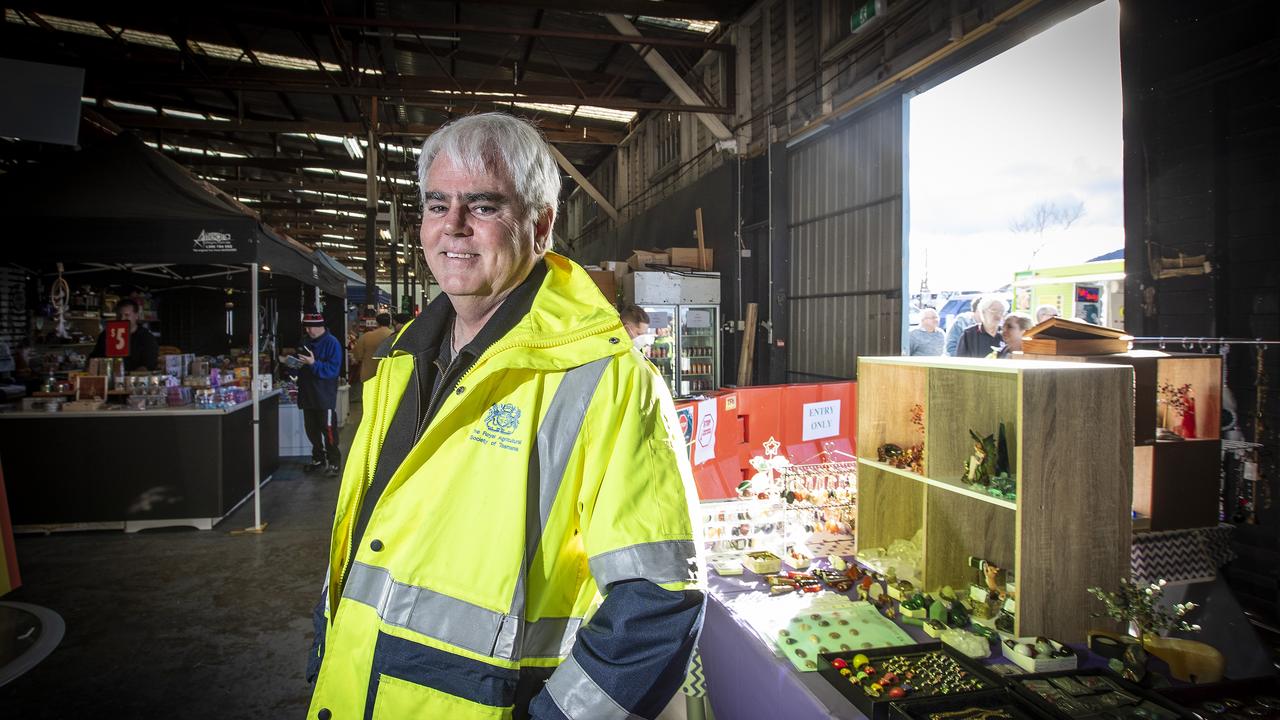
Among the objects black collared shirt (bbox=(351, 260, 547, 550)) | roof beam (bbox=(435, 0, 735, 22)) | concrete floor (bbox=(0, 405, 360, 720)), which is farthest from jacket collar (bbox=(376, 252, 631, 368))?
roof beam (bbox=(435, 0, 735, 22))

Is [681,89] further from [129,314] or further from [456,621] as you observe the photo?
[456,621]

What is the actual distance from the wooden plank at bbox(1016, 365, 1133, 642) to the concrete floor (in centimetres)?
323

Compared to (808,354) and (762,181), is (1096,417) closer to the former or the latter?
(808,354)

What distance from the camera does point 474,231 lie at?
1.41m

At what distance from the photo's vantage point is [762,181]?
8688 millimetres

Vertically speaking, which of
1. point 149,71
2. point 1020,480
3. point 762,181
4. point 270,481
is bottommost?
point 270,481

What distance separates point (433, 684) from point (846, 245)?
6.80m

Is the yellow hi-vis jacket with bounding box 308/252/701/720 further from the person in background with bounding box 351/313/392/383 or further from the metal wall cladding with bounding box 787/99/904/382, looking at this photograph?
the person in background with bounding box 351/313/392/383

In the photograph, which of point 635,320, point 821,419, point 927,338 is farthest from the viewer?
point 927,338

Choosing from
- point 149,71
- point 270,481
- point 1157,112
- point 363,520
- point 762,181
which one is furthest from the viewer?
point 149,71

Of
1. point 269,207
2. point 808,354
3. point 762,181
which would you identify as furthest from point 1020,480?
point 269,207

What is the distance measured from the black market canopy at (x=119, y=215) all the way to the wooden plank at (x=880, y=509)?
16.7 feet

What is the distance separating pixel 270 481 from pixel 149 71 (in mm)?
6952

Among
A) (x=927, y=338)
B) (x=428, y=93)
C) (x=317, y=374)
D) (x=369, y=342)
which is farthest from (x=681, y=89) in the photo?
(x=317, y=374)
